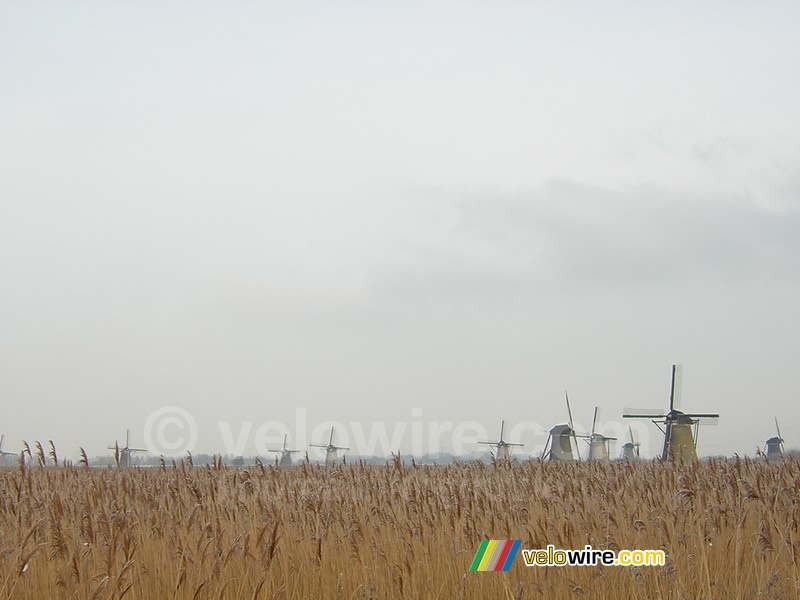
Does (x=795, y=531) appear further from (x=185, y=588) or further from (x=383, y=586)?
(x=185, y=588)

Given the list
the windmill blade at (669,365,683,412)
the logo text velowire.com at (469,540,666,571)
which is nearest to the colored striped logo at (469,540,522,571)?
the logo text velowire.com at (469,540,666,571)

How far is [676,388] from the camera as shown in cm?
5722

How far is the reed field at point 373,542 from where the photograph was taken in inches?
219

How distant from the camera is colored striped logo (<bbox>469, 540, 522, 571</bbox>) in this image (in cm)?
624

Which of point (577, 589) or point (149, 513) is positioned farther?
point (149, 513)

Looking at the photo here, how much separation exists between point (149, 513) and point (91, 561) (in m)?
2.02

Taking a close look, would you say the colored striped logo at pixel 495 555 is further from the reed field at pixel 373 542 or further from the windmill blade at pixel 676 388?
the windmill blade at pixel 676 388

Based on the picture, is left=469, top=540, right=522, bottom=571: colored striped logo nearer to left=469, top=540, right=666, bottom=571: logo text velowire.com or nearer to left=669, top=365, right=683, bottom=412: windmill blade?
left=469, top=540, right=666, bottom=571: logo text velowire.com

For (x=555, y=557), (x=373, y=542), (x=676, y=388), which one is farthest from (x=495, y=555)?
(x=676, y=388)

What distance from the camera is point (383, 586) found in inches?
228

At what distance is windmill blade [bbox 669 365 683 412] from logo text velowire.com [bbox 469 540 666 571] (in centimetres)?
5200

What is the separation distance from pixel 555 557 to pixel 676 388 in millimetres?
53994

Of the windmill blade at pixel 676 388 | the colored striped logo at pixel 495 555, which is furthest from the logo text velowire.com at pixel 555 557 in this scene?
the windmill blade at pixel 676 388

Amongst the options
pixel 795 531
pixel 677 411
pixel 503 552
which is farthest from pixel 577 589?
pixel 677 411
